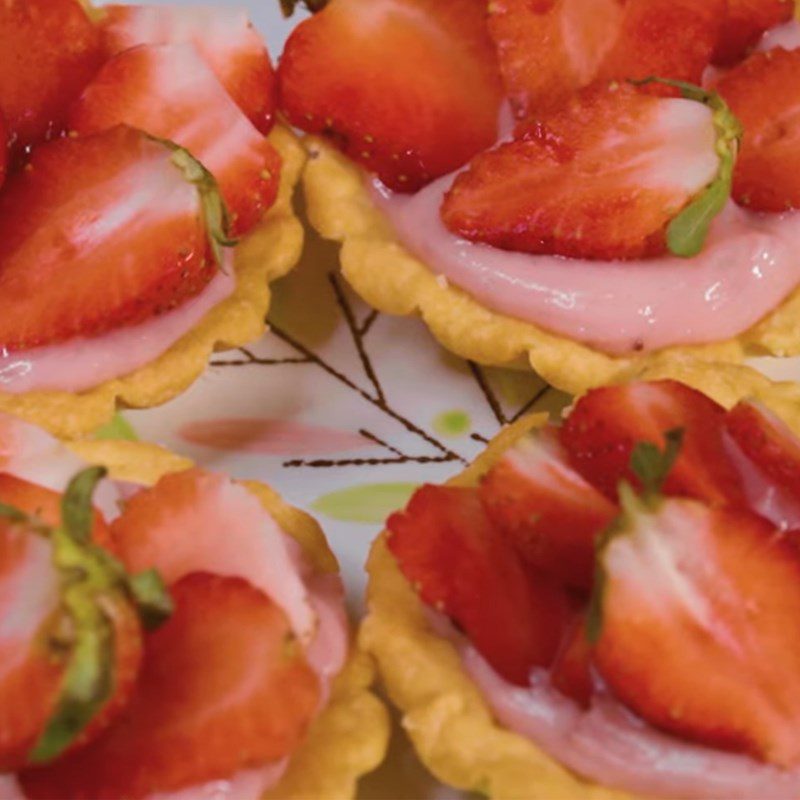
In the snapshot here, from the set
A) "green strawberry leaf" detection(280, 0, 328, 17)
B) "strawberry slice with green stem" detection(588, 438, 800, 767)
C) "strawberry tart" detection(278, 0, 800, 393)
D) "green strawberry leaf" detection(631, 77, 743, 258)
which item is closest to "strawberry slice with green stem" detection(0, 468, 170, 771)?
"strawberry slice with green stem" detection(588, 438, 800, 767)

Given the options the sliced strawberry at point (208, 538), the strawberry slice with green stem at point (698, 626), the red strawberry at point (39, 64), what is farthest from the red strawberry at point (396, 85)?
the strawberry slice with green stem at point (698, 626)

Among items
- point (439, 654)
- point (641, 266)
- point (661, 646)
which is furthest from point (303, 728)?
point (641, 266)

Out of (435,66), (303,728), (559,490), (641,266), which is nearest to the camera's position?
(303,728)

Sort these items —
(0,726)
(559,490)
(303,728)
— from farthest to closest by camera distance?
(559,490)
(303,728)
(0,726)

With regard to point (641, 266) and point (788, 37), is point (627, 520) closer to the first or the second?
point (641, 266)

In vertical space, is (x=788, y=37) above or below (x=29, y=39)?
below

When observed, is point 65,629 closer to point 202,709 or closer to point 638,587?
point 202,709

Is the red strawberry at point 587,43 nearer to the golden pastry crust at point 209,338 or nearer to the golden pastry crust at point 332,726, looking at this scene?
the golden pastry crust at point 209,338

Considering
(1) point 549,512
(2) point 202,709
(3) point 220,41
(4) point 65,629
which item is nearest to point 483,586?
(1) point 549,512
